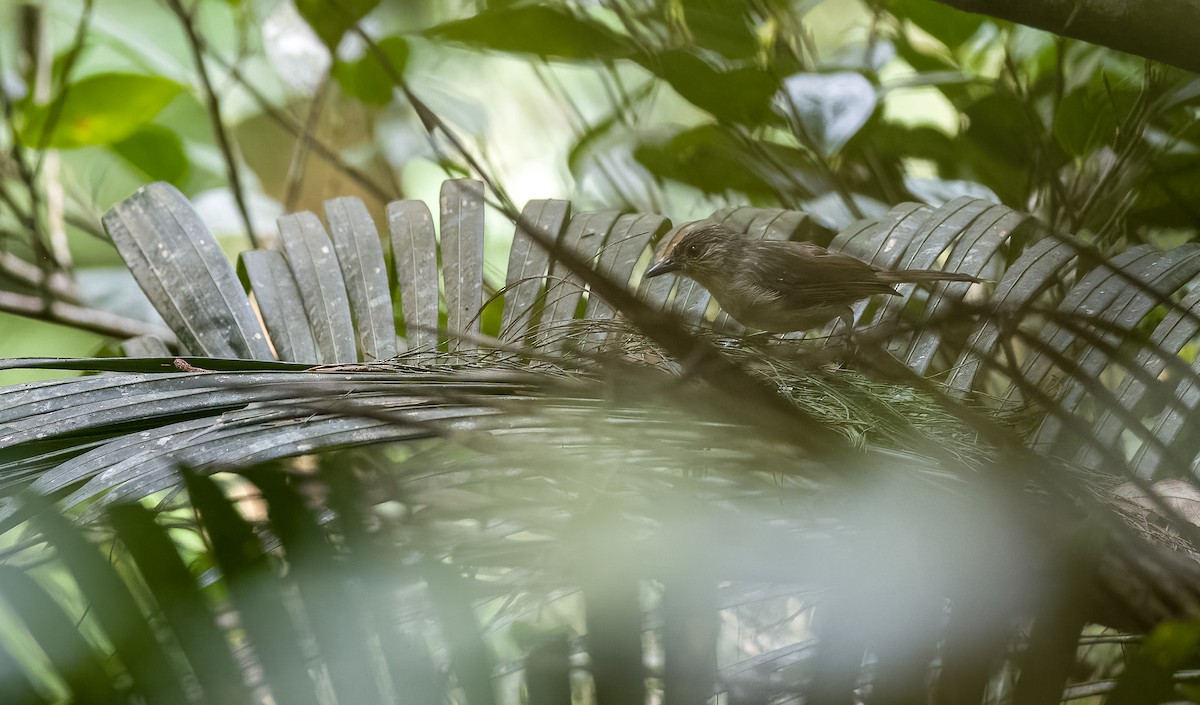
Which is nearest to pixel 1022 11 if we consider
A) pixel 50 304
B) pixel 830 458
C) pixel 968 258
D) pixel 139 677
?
pixel 968 258

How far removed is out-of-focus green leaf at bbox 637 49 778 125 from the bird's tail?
25.0 inches

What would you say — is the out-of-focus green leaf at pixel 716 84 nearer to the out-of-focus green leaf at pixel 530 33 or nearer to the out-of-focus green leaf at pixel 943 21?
the out-of-focus green leaf at pixel 530 33

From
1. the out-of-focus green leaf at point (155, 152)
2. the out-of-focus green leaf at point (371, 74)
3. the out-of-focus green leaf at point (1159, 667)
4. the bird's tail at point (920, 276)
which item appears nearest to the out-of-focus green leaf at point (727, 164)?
the bird's tail at point (920, 276)

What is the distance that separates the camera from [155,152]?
3188 millimetres

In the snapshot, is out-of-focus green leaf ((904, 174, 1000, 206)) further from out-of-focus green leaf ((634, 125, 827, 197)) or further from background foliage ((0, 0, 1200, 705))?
out-of-focus green leaf ((634, 125, 827, 197))

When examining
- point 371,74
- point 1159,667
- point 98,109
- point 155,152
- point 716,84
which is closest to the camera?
point 1159,667

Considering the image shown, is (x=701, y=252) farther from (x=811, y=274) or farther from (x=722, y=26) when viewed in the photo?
(x=722, y=26)

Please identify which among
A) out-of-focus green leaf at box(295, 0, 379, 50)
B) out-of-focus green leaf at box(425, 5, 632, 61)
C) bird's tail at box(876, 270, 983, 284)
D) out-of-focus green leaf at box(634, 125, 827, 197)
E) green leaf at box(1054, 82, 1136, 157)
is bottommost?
bird's tail at box(876, 270, 983, 284)

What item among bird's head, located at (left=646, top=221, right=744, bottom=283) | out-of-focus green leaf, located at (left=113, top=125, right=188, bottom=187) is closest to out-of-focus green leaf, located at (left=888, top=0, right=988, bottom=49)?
bird's head, located at (left=646, top=221, right=744, bottom=283)

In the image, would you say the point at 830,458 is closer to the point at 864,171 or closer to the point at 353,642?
the point at 353,642

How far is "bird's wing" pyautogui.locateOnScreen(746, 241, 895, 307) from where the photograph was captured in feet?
5.76

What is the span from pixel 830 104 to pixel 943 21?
552 mm

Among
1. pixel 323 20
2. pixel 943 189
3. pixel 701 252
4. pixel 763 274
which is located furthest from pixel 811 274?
pixel 323 20

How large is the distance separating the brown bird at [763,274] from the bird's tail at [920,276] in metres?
0.07
